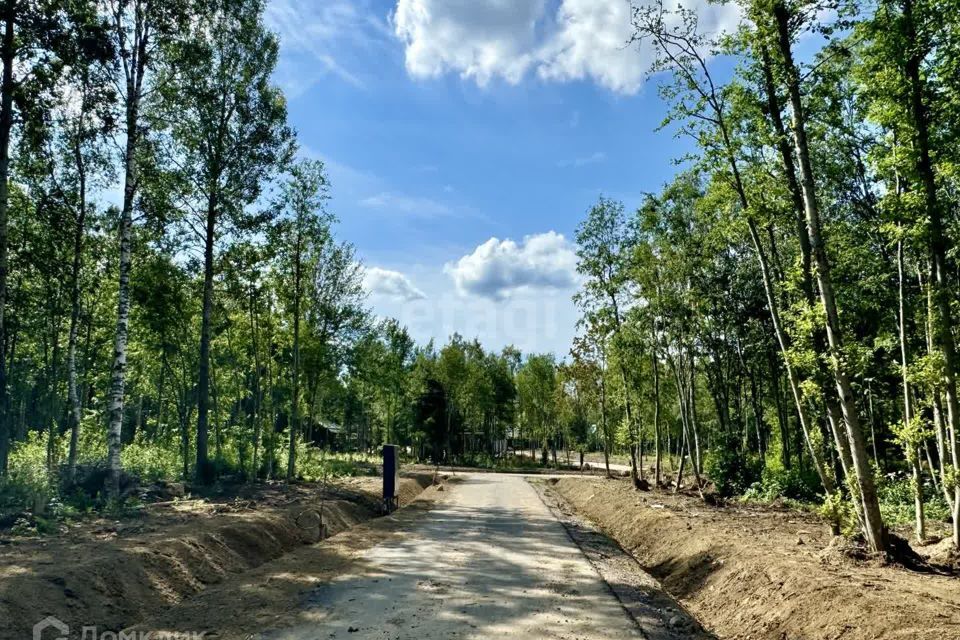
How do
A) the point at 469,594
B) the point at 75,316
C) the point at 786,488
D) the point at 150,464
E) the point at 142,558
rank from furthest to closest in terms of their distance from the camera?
1. the point at 150,464
2. the point at 786,488
3. the point at 75,316
4. the point at 142,558
5. the point at 469,594

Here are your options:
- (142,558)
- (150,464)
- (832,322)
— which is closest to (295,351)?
(150,464)

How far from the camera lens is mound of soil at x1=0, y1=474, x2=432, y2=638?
6539 millimetres

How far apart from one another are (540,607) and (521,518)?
387 inches

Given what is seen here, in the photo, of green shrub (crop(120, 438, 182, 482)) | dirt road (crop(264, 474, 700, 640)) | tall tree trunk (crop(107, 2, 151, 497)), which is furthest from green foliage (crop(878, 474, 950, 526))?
green shrub (crop(120, 438, 182, 482))

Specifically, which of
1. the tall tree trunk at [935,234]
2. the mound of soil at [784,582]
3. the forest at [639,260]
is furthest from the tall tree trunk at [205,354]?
the tall tree trunk at [935,234]

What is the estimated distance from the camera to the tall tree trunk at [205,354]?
1842 cm

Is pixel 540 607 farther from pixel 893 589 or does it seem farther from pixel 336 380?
pixel 336 380

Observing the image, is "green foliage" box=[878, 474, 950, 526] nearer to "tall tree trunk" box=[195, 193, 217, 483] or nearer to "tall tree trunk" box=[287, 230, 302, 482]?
"tall tree trunk" box=[195, 193, 217, 483]

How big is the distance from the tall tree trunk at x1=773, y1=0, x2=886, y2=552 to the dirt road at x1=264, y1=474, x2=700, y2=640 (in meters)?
3.89

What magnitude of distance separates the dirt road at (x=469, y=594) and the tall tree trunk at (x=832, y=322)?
3.89 meters

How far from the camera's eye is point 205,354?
18.5 metres

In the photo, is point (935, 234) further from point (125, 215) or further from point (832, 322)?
point (125, 215)

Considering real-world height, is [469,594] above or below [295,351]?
below

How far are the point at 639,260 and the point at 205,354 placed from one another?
49.6ft
